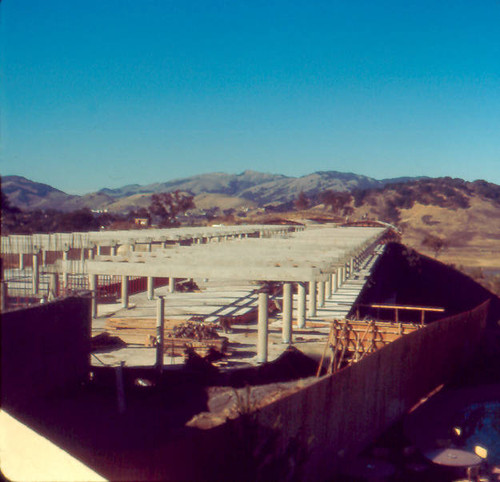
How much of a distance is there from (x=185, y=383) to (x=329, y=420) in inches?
144

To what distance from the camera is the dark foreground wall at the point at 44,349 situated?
6.80m

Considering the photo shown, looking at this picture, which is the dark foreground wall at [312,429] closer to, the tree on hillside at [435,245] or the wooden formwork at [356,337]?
the wooden formwork at [356,337]

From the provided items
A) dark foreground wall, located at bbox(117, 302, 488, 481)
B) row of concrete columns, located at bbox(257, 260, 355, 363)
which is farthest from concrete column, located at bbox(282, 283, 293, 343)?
dark foreground wall, located at bbox(117, 302, 488, 481)

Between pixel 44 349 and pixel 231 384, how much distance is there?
4390mm

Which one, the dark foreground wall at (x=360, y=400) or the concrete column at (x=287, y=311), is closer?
the dark foreground wall at (x=360, y=400)

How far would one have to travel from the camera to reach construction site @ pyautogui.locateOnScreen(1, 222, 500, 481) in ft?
21.7

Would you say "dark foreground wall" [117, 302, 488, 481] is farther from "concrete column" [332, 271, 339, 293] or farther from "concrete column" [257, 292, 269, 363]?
"concrete column" [332, 271, 339, 293]

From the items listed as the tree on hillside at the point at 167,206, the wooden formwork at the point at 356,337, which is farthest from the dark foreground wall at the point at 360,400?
the tree on hillside at the point at 167,206

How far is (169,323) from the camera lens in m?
14.8

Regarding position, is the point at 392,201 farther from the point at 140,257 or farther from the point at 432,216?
the point at 140,257

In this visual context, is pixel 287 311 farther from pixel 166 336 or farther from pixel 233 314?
pixel 233 314

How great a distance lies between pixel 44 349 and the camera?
8.02 metres

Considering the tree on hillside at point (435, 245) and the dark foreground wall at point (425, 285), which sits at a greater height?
the tree on hillside at point (435, 245)

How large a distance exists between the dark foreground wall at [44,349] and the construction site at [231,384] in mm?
30
